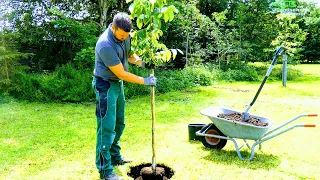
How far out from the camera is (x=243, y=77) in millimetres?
11430

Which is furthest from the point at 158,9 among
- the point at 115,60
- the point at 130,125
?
the point at 130,125

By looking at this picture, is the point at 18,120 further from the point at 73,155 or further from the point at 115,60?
the point at 115,60

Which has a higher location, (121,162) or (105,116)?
(105,116)

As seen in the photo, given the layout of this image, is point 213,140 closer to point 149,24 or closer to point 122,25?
point 149,24

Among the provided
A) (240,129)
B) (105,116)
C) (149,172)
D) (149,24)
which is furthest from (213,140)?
(149,24)

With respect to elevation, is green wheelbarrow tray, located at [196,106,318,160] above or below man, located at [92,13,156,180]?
below

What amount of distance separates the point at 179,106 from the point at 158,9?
4059 mm

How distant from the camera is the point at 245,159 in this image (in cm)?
349

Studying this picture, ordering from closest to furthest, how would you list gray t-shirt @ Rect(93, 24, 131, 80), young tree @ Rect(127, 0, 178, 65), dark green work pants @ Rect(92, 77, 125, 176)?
young tree @ Rect(127, 0, 178, 65) < gray t-shirt @ Rect(93, 24, 131, 80) < dark green work pants @ Rect(92, 77, 125, 176)

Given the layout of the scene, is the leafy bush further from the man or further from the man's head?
the man's head

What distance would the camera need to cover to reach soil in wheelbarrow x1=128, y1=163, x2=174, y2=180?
299cm

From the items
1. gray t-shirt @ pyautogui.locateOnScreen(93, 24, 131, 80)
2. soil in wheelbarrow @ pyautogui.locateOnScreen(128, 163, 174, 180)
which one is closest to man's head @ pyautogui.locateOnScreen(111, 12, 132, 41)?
gray t-shirt @ pyautogui.locateOnScreen(93, 24, 131, 80)

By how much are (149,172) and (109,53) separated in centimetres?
124

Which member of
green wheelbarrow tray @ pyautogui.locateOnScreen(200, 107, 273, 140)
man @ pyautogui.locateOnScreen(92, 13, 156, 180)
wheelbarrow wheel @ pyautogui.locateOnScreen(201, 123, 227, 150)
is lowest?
wheelbarrow wheel @ pyautogui.locateOnScreen(201, 123, 227, 150)
